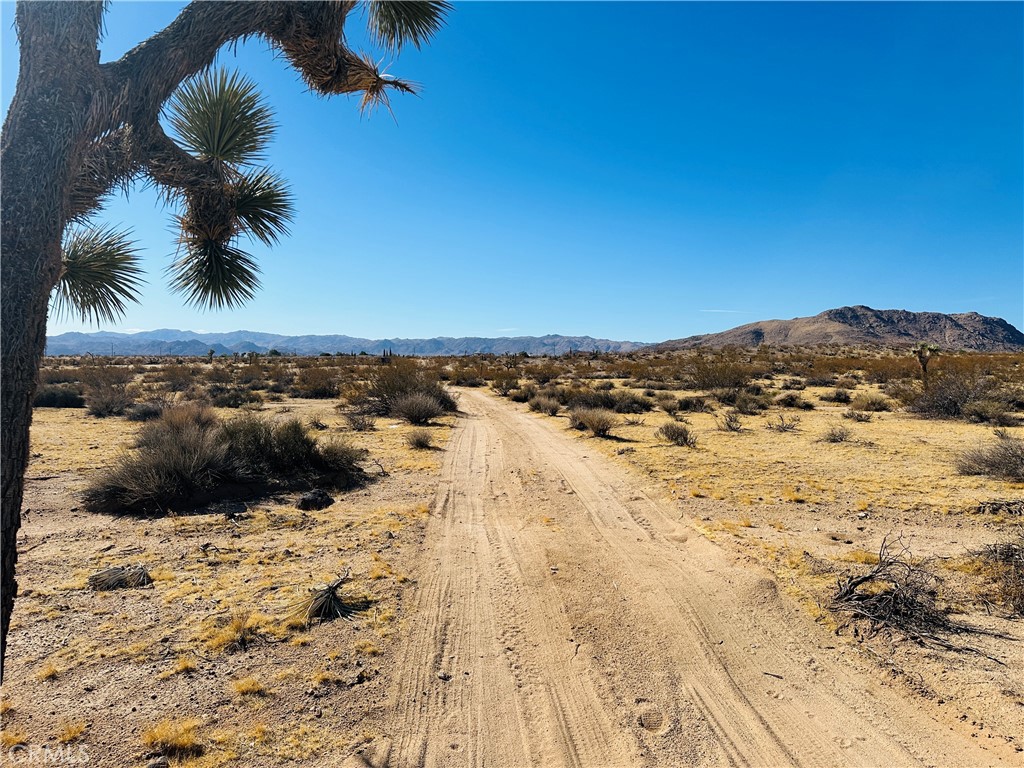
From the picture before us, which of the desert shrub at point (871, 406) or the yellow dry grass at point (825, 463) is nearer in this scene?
the yellow dry grass at point (825, 463)

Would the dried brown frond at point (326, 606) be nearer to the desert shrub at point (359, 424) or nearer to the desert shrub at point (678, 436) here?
the desert shrub at point (678, 436)

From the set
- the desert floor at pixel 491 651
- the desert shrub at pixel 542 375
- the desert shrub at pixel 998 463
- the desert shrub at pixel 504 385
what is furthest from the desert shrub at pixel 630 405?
the desert shrub at pixel 542 375

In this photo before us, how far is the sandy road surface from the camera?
3.04 m

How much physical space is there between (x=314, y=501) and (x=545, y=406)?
38.9 feet

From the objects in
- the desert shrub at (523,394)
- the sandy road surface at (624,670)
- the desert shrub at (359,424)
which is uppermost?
the desert shrub at (523,394)

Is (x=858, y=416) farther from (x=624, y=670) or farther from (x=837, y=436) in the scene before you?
(x=624, y=670)

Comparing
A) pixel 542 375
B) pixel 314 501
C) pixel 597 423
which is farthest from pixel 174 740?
pixel 542 375

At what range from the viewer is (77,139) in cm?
269

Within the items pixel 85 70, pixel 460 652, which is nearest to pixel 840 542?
pixel 460 652

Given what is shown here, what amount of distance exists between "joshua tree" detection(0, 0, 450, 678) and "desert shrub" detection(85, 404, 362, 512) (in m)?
4.13

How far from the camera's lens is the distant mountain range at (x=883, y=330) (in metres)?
118

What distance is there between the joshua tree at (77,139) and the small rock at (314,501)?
417 cm

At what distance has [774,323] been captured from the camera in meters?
144

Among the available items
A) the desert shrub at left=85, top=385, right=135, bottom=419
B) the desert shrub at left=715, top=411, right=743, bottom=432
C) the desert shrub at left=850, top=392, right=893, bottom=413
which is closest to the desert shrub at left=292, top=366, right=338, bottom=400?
the desert shrub at left=85, top=385, right=135, bottom=419
